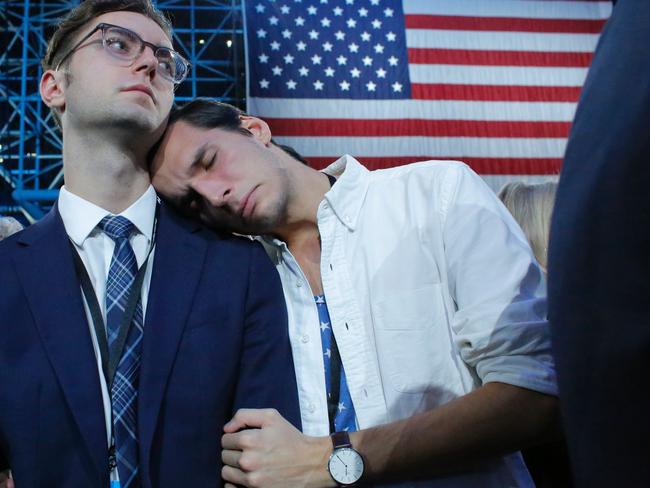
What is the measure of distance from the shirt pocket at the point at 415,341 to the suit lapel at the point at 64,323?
0.66m

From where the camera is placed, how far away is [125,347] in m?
1.36

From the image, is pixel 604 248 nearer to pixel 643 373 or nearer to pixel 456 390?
pixel 643 373

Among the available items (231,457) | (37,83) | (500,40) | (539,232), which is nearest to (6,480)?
(231,457)

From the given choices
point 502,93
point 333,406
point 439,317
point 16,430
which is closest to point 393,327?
point 439,317

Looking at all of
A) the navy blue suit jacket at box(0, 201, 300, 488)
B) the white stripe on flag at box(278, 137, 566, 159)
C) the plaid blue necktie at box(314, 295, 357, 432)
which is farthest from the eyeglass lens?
the white stripe on flag at box(278, 137, 566, 159)

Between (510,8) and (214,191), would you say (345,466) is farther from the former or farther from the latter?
(510,8)

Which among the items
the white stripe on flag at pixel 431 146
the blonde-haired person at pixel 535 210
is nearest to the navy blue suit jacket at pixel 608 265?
the blonde-haired person at pixel 535 210

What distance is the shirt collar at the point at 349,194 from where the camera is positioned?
171cm

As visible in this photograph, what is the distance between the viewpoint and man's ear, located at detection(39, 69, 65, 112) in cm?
180

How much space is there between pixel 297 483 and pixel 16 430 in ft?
1.94

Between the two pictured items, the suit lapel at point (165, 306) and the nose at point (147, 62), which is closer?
the suit lapel at point (165, 306)

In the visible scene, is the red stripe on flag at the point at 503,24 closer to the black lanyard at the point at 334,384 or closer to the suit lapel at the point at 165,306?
the suit lapel at the point at 165,306

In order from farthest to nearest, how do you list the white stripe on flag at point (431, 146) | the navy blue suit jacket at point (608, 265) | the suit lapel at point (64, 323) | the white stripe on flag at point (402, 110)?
the white stripe on flag at point (402, 110)
the white stripe on flag at point (431, 146)
the suit lapel at point (64, 323)
the navy blue suit jacket at point (608, 265)

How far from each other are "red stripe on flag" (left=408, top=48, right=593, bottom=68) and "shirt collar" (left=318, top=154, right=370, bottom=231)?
15.5ft
